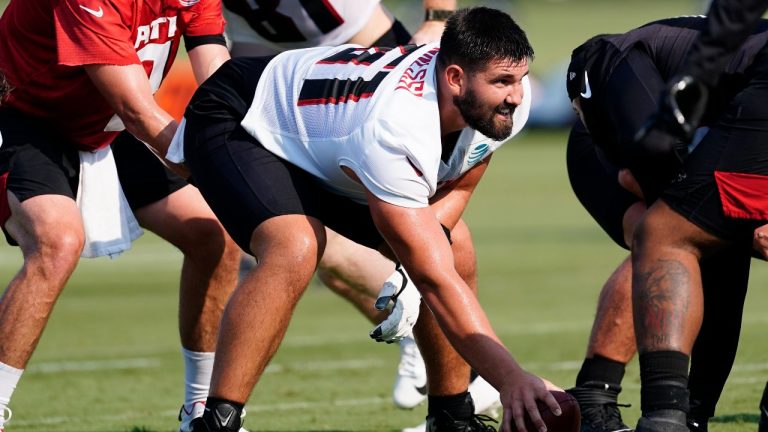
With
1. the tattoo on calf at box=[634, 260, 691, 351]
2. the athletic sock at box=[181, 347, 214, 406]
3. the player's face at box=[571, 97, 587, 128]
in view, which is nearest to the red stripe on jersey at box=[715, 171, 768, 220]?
the tattoo on calf at box=[634, 260, 691, 351]

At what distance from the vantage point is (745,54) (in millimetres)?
4961

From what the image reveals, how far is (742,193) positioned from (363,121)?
137 cm

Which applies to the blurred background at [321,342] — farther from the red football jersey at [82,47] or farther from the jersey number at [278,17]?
the jersey number at [278,17]

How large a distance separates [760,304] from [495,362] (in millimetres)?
6535

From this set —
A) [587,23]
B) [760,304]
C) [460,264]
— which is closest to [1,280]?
[760,304]

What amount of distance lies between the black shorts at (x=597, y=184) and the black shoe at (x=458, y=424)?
95 cm

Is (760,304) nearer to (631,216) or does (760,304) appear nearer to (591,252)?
(591,252)

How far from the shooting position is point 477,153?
18.0 ft

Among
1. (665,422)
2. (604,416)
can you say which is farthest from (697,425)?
(665,422)

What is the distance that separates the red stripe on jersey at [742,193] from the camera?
4809 mm

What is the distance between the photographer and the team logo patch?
5.43 metres

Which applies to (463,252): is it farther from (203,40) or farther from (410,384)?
(203,40)

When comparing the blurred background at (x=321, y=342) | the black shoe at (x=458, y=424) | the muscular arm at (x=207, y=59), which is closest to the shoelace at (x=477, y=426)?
the black shoe at (x=458, y=424)

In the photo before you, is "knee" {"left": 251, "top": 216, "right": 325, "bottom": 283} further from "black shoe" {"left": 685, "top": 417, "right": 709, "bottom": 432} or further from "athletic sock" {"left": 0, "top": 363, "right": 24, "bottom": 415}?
"black shoe" {"left": 685, "top": 417, "right": 709, "bottom": 432}
